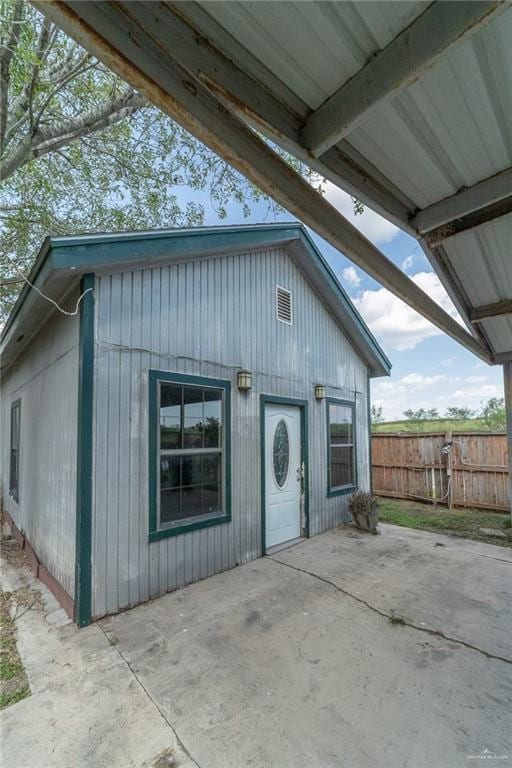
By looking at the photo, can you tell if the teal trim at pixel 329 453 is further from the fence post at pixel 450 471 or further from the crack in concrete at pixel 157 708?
the crack in concrete at pixel 157 708

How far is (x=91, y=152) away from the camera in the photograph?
22.6ft

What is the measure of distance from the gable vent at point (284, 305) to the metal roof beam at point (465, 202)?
3633 mm

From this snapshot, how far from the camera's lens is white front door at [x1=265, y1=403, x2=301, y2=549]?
533 centimetres

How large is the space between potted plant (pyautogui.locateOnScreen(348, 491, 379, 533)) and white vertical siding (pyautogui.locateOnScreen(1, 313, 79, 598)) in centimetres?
453

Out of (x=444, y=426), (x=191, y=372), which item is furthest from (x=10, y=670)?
(x=444, y=426)

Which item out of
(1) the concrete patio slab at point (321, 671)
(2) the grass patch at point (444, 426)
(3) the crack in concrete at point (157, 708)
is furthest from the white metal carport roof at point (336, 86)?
→ (2) the grass patch at point (444, 426)

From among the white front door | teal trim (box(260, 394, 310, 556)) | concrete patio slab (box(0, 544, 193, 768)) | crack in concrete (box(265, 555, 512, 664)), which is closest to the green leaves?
teal trim (box(260, 394, 310, 556))

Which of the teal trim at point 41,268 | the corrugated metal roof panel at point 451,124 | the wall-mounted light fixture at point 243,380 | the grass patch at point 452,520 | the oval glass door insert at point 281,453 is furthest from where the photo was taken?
Answer: the grass patch at point 452,520

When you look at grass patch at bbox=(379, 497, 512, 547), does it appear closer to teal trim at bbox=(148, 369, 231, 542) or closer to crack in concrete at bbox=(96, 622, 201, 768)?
teal trim at bbox=(148, 369, 231, 542)

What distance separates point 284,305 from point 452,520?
5.04m

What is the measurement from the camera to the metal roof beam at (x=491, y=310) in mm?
3389

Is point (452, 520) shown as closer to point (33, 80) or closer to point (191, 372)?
point (191, 372)

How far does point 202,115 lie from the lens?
123 centimetres

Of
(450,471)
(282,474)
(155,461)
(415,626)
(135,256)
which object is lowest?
(415,626)
